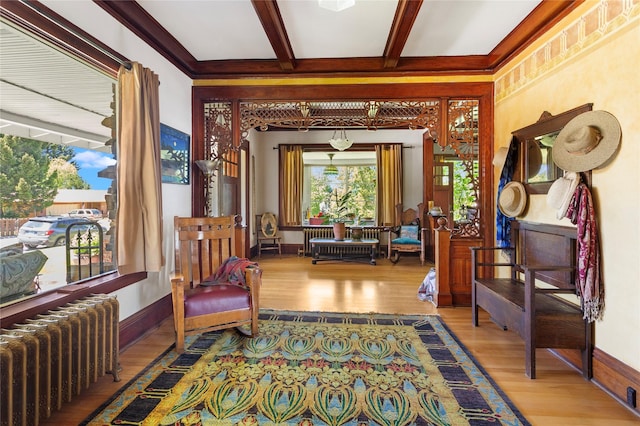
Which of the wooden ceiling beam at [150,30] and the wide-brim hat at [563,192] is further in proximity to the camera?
the wooden ceiling beam at [150,30]

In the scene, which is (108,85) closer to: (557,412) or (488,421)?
(488,421)

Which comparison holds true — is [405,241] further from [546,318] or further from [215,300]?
[215,300]

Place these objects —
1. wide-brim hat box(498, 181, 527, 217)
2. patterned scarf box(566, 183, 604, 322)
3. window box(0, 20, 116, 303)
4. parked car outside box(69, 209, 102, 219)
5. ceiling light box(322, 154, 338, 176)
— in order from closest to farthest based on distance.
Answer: window box(0, 20, 116, 303)
patterned scarf box(566, 183, 604, 322)
parked car outside box(69, 209, 102, 219)
wide-brim hat box(498, 181, 527, 217)
ceiling light box(322, 154, 338, 176)

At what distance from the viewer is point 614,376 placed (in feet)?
7.11

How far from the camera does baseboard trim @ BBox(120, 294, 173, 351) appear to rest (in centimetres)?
286

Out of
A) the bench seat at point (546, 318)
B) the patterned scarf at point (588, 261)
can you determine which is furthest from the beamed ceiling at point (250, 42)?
the bench seat at point (546, 318)

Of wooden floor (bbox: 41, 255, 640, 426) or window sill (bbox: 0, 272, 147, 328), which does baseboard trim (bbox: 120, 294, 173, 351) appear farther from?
window sill (bbox: 0, 272, 147, 328)

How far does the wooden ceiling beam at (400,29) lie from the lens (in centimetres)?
272

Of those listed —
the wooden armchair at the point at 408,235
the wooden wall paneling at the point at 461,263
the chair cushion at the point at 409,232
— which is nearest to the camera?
the wooden wall paneling at the point at 461,263

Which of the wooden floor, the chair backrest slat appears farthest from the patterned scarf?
the chair backrest slat

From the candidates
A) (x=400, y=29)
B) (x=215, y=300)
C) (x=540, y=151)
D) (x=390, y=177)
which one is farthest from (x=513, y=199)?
(x=390, y=177)

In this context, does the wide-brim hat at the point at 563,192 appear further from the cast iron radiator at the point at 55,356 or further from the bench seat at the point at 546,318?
the cast iron radiator at the point at 55,356

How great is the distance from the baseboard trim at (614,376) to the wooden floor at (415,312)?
4cm

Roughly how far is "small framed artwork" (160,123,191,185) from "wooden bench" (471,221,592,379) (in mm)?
3330
